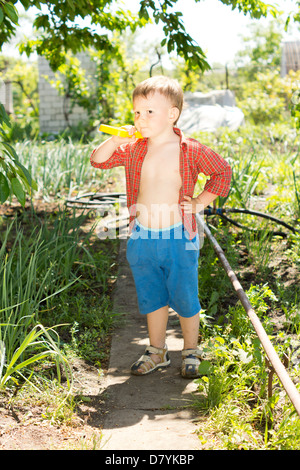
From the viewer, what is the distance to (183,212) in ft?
8.09

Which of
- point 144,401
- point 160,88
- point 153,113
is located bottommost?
point 144,401

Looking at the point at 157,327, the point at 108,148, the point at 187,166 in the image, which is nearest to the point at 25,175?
the point at 108,148

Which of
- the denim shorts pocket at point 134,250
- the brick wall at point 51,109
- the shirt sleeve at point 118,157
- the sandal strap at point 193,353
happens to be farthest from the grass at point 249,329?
the brick wall at point 51,109

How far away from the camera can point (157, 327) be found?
265 centimetres

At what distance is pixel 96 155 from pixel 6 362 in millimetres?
1008

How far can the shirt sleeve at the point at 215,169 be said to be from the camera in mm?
2428

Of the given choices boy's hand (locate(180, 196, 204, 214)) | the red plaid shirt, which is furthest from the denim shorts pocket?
boy's hand (locate(180, 196, 204, 214))

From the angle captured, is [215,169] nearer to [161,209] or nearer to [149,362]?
[161,209]

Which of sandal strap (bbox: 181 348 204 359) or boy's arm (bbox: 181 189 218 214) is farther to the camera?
sandal strap (bbox: 181 348 204 359)

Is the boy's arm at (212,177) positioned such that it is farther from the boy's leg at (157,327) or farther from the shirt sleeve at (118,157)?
the boy's leg at (157,327)

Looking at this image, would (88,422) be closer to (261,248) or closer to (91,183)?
(261,248)

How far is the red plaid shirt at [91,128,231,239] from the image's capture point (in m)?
2.43

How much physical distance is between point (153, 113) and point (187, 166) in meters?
0.29

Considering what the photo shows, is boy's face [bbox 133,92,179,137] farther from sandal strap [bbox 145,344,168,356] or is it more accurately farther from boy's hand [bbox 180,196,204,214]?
sandal strap [bbox 145,344,168,356]
